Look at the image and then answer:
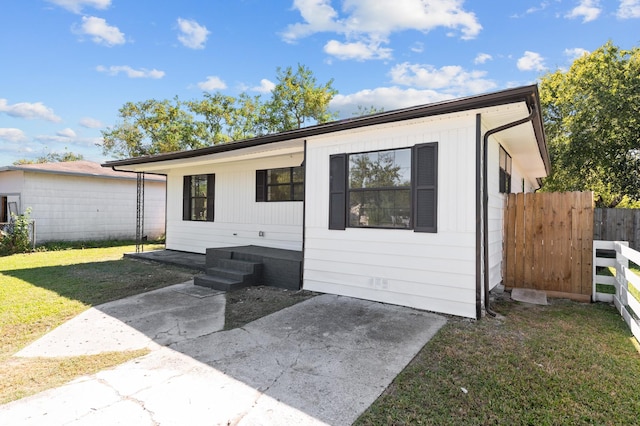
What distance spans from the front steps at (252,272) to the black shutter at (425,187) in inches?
92.5

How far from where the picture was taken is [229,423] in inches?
82.5

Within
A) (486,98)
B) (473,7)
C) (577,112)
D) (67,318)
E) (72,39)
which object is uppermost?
(72,39)

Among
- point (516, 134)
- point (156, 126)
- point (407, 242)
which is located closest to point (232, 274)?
point (407, 242)

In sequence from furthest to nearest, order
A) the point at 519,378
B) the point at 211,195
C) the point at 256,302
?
1. the point at 211,195
2. the point at 256,302
3. the point at 519,378

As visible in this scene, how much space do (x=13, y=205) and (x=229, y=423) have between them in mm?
13868

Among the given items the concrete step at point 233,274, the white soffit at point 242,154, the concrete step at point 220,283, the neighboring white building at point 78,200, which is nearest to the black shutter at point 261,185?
the white soffit at point 242,154

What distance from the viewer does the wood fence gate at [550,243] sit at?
5211 mm

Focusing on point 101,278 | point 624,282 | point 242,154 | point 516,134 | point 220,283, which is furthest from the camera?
point 242,154

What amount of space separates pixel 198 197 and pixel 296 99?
13839mm

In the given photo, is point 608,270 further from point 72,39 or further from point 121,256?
point 72,39

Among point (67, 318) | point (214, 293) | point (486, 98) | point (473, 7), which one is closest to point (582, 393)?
point (486, 98)

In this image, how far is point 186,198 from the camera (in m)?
9.95

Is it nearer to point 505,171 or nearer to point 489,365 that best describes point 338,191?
point 489,365

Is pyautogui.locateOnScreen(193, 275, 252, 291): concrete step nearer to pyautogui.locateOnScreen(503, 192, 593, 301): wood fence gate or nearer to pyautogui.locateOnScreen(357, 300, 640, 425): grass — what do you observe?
pyautogui.locateOnScreen(357, 300, 640, 425): grass
